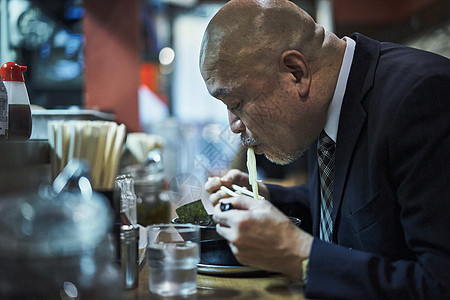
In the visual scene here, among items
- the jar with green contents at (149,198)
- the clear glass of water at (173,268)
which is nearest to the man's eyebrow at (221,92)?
the clear glass of water at (173,268)

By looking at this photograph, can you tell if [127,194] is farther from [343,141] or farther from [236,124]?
[343,141]

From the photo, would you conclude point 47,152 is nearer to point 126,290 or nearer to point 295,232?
point 126,290

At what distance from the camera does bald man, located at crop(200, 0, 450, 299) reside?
1.12m

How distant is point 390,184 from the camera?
125cm

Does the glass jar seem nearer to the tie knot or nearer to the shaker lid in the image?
the shaker lid

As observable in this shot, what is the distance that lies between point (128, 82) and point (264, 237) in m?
3.90

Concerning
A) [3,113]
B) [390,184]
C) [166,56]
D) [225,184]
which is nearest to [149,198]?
[225,184]

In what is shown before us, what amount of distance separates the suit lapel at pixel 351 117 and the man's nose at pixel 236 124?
1.07ft

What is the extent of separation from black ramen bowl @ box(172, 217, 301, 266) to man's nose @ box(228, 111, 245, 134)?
16.2 inches

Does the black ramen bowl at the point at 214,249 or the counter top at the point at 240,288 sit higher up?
the black ramen bowl at the point at 214,249

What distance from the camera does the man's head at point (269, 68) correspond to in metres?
1.42

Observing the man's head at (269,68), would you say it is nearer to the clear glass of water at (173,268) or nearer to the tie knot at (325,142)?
the tie knot at (325,142)

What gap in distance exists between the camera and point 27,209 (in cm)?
Answer: 87

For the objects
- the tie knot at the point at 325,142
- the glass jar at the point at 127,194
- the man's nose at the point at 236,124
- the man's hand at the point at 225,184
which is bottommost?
the man's hand at the point at 225,184
